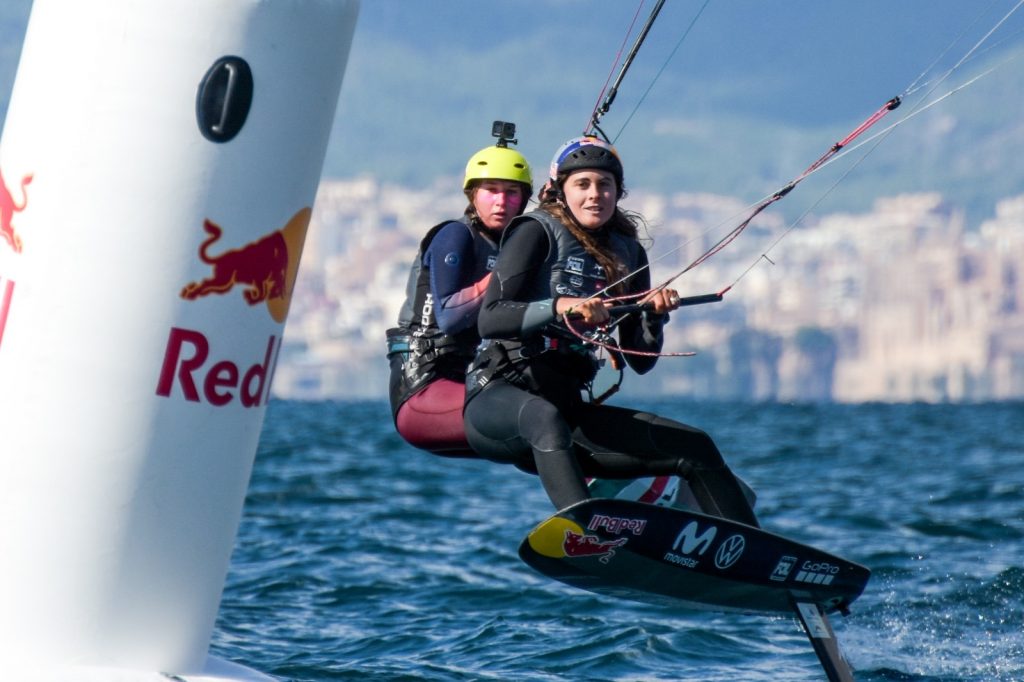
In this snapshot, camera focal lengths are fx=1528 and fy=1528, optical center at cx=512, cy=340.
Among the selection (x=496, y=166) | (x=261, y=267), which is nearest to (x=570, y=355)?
(x=496, y=166)

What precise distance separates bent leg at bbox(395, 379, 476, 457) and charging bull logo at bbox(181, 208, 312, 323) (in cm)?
222

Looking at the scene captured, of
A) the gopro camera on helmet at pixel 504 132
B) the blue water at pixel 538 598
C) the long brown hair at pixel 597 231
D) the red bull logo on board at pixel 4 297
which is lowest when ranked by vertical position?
the blue water at pixel 538 598

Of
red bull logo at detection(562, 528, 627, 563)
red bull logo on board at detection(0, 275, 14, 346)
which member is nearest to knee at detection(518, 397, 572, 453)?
red bull logo at detection(562, 528, 627, 563)

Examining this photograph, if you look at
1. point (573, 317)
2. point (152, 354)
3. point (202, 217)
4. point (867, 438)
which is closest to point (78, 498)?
point (152, 354)

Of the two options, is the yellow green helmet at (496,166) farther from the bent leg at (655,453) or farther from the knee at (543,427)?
the knee at (543,427)

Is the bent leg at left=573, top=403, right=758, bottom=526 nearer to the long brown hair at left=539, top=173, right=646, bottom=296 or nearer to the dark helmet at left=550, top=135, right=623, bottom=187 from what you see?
the long brown hair at left=539, top=173, right=646, bottom=296

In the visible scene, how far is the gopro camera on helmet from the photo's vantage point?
630 centimetres

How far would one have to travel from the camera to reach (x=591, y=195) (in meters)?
5.40

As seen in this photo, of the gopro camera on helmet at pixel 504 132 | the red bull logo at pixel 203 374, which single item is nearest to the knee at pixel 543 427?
the gopro camera on helmet at pixel 504 132

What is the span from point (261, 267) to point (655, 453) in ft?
7.74

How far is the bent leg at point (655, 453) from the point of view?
5.52m

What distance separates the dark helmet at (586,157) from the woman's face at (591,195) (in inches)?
1.1

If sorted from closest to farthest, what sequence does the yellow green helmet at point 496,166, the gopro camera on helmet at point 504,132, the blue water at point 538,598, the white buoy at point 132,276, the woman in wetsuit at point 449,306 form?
the white buoy at point 132,276 → the woman in wetsuit at point 449,306 → the yellow green helmet at point 496,166 → the gopro camera on helmet at point 504,132 → the blue water at point 538,598

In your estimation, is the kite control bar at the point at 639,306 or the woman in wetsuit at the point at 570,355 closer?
the kite control bar at the point at 639,306
